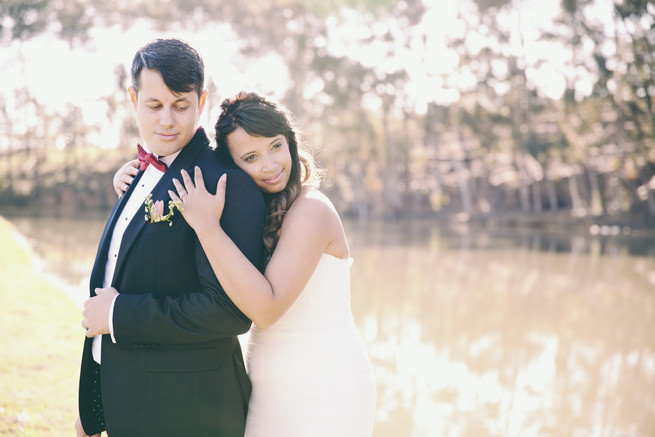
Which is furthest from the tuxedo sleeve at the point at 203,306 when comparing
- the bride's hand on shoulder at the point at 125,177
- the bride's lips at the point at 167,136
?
the bride's hand on shoulder at the point at 125,177

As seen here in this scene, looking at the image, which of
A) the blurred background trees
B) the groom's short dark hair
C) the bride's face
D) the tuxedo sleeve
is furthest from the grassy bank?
the blurred background trees

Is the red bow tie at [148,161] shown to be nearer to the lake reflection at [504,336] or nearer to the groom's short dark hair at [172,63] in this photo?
the groom's short dark hair at [172,63]

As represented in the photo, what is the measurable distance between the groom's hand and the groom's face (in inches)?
18.6

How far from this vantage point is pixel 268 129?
6.79ft

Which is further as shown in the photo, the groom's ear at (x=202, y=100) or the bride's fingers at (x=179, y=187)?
the groom's ear at (x=202, y=100)

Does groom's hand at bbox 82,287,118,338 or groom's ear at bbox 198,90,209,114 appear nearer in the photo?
groom's hand at bbox 82,287,118,338

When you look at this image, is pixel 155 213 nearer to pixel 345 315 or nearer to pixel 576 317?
pixel 345 315

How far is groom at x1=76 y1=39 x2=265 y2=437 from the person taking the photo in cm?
182

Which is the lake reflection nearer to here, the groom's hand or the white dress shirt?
the white dress shirt

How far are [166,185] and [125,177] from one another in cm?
38

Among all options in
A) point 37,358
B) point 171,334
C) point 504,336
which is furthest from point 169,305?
point 504,336

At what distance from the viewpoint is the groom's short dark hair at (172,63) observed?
74.7 inches

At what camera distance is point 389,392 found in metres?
5.49

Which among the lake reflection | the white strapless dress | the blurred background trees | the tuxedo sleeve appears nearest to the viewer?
the tuxedo sleeve
